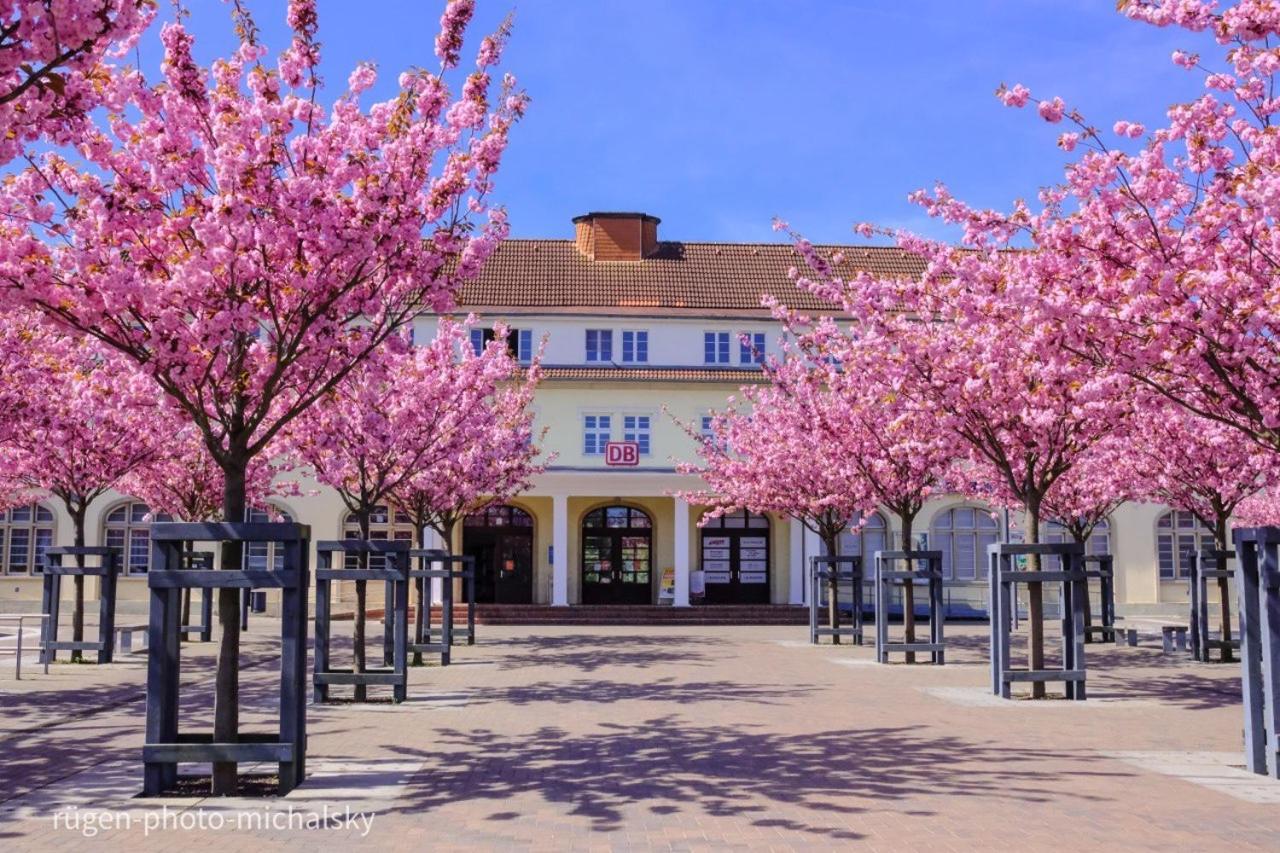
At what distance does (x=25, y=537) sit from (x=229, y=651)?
108ft

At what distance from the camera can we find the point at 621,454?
37.2m

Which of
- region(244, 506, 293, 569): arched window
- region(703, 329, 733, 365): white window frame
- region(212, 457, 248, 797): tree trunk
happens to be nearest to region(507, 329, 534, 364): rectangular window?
region(703, 329, 733, 365): white window frame

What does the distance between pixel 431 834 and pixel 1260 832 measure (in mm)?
4869

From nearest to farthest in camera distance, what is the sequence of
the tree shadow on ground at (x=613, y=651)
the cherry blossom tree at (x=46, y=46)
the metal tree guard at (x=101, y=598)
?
the cherry blossom tree at (x=46, y=46), the metal tree guard at (x=101, y=598), the tree shadow on ground at (x=613, y=651)

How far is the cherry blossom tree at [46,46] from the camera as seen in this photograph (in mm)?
5918

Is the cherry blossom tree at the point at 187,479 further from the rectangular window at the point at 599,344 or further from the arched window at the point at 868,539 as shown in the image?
the arched window at the point at 868,539

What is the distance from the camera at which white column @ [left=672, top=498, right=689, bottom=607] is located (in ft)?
118

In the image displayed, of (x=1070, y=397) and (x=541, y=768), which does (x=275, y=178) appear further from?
(x=1070, y=397)

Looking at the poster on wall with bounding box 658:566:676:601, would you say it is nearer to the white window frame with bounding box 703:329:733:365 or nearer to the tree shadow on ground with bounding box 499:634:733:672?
the white window frame with bounding box 703:329:733:365

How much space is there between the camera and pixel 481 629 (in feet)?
99.3

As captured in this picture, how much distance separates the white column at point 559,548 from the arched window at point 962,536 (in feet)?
38.1

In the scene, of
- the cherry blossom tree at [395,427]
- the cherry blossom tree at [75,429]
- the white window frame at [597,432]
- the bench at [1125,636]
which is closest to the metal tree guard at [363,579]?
the cherry blossom tree at [395,427]

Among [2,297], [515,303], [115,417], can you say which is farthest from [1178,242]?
[515,303]

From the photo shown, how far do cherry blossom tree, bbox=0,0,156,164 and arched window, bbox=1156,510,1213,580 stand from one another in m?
37.7
